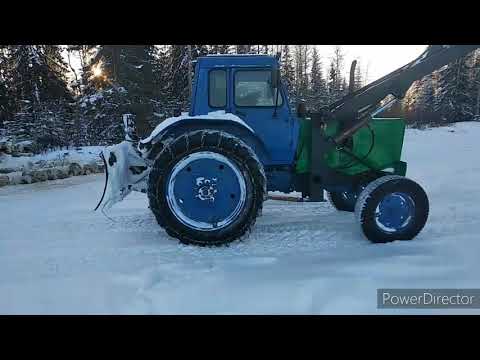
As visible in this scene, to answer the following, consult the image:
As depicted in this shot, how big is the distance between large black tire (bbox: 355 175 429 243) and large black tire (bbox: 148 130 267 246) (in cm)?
126

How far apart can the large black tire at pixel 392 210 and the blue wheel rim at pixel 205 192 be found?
149cm

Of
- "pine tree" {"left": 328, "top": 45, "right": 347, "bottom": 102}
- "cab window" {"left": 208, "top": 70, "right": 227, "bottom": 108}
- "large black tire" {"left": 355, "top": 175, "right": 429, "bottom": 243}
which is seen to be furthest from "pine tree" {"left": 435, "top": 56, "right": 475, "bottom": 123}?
"cab window" {"left": 208, "top": 70, "right": 227, "bottom": 108}

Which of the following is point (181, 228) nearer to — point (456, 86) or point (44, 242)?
point (44, 242)

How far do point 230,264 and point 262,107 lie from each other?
2.08 m

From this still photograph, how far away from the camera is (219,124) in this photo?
4.36 meters

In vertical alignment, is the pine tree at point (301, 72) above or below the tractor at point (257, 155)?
above

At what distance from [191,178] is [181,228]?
1.99 ft

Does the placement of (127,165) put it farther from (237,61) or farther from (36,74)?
(36,74)

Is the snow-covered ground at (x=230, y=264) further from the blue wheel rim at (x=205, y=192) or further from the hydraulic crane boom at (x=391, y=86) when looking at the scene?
the hydraulic crane boom at (x=391, y=86)

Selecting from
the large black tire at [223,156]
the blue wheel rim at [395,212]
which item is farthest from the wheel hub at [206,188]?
the blue wheel rim at [395,212]

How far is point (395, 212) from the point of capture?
4121 millimetres

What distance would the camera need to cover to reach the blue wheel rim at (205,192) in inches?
160

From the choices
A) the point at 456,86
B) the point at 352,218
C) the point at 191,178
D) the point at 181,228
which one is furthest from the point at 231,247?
the point at 456,86

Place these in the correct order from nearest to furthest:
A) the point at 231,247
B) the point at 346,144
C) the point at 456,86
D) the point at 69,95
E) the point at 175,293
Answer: the point at 175,293, the point at 231,247, the point at 346,144, the point at 69,95, the point at 456,86
